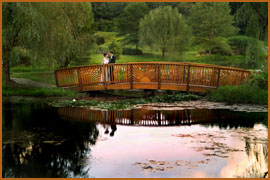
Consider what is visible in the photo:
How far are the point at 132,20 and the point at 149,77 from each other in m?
23.6

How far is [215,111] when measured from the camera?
1223cm

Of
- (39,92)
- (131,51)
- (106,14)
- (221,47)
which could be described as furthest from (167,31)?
(39,92)

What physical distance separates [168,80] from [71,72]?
3.79 m

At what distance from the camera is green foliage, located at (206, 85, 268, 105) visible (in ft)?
44.3

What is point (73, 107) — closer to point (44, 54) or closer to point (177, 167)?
point (44, 54)

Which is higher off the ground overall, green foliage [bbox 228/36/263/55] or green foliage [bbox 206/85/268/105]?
green foliage [bbox 228/36/263/55]

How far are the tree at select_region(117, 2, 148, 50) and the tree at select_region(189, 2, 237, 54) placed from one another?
4.80 m

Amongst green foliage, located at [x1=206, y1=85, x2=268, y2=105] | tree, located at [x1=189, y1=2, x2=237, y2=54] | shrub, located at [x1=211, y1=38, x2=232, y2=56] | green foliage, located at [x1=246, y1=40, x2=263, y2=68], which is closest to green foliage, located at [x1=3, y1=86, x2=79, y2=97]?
green foliage, located at [x1=206, y1=85, x2=268, y2=105]

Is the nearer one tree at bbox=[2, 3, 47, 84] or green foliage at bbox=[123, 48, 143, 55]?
tree at bbox=[2, 3, 47, 84]

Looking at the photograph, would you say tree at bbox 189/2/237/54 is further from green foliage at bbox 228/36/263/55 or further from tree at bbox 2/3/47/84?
tree at bbox 2/3/47/84

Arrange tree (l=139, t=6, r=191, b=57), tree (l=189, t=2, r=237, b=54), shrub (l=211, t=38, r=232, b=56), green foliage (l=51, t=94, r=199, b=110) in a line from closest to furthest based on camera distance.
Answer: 1. green foliage (l=51, t=94, r=199, b=110)
2. tree (l=139, t=6, r=191, b=57)
3. shrub (l=211, t=38, r=232, b=56)
4. tree (l=189, t=2, r=237, b=54)

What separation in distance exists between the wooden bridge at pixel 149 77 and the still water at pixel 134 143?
12.1 feet

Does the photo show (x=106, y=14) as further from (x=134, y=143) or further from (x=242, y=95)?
(x=134, y=143)

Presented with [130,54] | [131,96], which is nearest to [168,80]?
[131,96]
